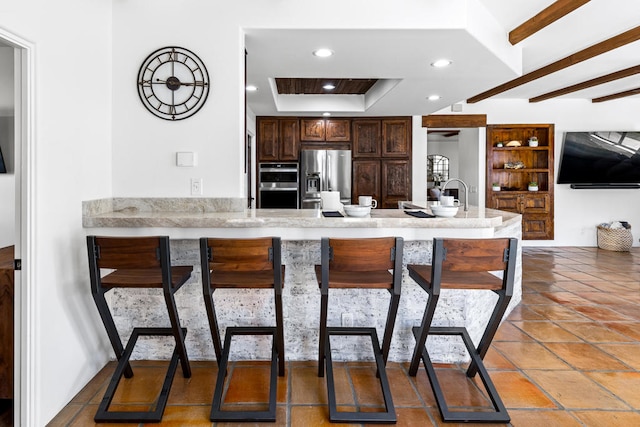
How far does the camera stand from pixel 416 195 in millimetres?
6816

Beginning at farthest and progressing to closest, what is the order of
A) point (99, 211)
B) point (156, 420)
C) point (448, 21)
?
point (448, 21) → point (99, 211) → point (156, 420)

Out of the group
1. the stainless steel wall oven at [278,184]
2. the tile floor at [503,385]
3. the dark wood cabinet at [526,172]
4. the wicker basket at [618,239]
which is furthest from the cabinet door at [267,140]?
the wicker basket at [618,239]

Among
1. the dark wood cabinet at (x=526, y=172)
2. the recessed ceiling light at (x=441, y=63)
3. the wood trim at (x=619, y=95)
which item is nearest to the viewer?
the recessed ceiling light at (x=441, y=63)

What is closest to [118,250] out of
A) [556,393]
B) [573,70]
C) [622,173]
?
[556,393]

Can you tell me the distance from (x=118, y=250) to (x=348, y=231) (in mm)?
1229

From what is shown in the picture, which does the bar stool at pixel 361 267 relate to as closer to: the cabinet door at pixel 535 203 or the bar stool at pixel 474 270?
the bar stool at pixel 474 270

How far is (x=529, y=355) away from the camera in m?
2.88

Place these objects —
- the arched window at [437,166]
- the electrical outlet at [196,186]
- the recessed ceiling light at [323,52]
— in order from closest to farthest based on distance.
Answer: the electrical outlet at [196,186], the recessed ceiling light at [323,52], the arched window at [437,166]

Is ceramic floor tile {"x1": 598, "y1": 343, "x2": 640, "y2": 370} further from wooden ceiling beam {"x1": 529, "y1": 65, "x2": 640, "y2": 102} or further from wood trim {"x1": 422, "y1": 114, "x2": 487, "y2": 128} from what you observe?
wood trim {"x1": 422, "y1": 114, "x2": 487, "y2": 128}

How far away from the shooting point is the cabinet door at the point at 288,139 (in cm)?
662

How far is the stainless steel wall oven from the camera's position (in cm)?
655

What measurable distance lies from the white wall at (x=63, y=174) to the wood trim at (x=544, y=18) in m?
3.07

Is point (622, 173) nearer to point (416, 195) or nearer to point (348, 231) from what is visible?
point (416, 195)

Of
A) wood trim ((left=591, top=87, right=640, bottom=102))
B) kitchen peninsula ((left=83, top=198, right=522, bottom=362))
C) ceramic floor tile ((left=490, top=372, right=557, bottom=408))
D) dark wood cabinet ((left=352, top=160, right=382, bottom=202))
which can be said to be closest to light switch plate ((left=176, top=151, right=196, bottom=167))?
kitchen peninsula ((left=83, top=198, right=522, bottom=362))
